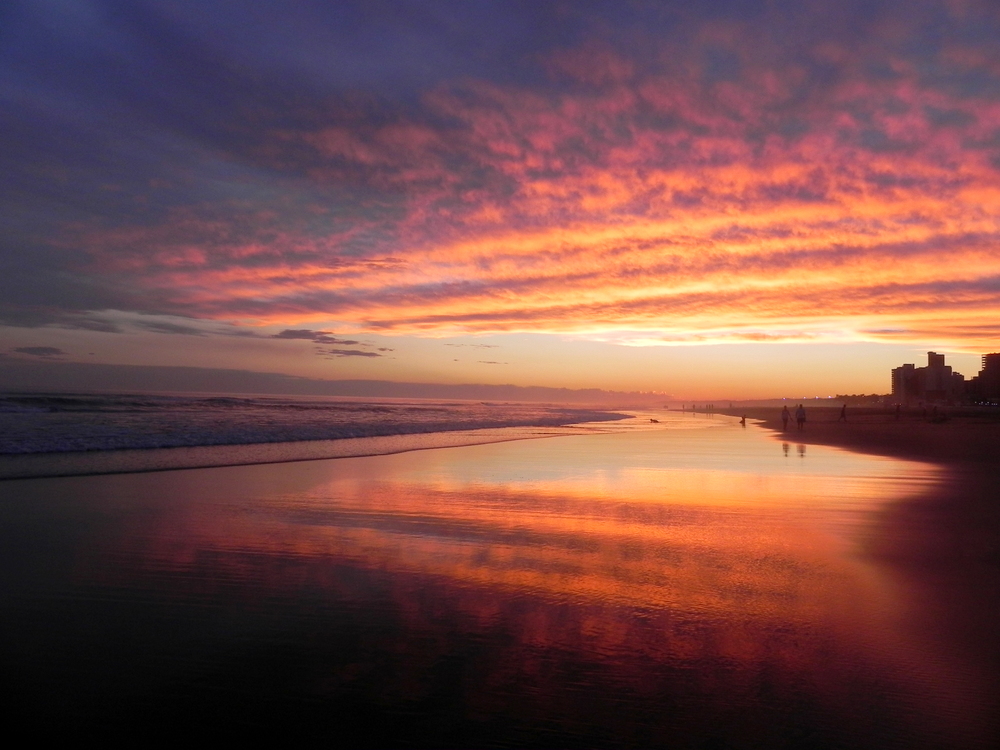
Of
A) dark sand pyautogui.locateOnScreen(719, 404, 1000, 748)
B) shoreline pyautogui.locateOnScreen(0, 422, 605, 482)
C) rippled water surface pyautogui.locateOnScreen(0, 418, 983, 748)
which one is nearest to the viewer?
rippled water surface pyautogui.locateOnScreen(0, 418, 983, 748)

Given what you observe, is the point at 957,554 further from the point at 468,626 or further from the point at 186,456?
the point at 186,456

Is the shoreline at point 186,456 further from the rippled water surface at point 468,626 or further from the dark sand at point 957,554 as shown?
the dark sand at point 957,554

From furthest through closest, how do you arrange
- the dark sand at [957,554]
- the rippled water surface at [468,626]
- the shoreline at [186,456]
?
the shoreline at [186,456], the dark sand at [957,554], the rippled water surface at [468,626]

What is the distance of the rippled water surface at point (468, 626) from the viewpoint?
3.86m

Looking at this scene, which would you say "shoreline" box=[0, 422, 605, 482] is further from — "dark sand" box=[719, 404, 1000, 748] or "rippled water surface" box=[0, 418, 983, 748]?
"dark sand" box=[719, 404, 1000, 748]

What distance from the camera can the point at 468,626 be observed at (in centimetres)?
532

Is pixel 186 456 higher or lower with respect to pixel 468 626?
higher

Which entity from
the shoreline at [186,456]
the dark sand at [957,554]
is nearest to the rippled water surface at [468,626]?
the dark sand at [957,554]

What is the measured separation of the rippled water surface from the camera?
12.7 ft

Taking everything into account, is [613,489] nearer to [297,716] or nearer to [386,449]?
[297,716]

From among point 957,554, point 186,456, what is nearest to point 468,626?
point 957,554

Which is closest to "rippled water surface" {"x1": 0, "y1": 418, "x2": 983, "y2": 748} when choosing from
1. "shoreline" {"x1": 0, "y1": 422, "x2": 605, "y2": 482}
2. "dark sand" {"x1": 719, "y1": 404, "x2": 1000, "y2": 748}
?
"dark sand" {"x1": 719, "y1": 404, "x2": 1000, "y2": 748}

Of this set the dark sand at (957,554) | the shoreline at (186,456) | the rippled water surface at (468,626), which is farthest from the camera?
the shoreline at (186,456)

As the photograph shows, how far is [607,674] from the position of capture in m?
4.44
